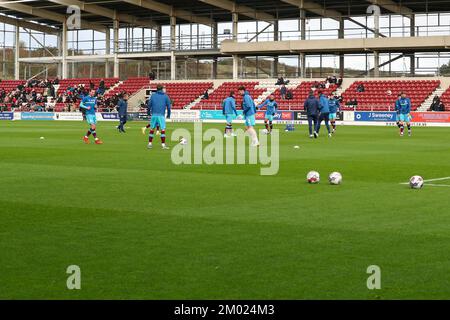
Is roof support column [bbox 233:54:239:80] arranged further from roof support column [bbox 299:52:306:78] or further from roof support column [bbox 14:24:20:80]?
roof support column [bbox 14:24:20:80]

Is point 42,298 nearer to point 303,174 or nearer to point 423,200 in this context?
point 423,200

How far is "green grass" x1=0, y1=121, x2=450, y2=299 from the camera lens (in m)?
7.30

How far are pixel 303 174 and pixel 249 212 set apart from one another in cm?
635

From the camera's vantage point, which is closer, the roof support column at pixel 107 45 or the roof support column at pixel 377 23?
the roof support column at pixel 377 23

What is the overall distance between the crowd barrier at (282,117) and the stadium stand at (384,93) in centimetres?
194

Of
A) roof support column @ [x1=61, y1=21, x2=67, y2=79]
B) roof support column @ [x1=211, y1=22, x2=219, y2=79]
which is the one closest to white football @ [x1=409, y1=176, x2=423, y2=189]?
roof support column @ [x1=211, y1=22, x2=219, y2=79]

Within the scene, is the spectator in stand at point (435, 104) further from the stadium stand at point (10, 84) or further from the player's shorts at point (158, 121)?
the stadium stand at point (10, 84)

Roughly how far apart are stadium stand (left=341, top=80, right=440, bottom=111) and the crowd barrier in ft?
6.36

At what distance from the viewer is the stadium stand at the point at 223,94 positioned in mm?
66062

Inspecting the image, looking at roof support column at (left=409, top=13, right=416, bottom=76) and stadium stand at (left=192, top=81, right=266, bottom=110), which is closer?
stadium stand at (left=192, top=81, right=266, bottom=110)

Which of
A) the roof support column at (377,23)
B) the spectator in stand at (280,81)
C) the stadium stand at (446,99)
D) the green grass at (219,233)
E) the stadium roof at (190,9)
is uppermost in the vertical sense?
the stadium roof at (190,9)

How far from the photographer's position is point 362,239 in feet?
31.7

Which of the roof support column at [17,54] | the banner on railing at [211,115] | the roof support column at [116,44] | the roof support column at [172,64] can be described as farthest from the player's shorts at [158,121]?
the roof support column at [17,54]

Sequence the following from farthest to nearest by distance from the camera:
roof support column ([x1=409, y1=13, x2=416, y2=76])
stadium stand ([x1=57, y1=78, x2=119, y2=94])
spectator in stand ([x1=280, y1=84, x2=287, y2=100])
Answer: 1. stadium stand ([x1=57, y1=78, x2=119, y2=94])
2. roof support column ([x1=409, y1=13, x2=416, y2=76])
3. spectator in stand ([x1=280, y1=84, x2=287, y2=100])
